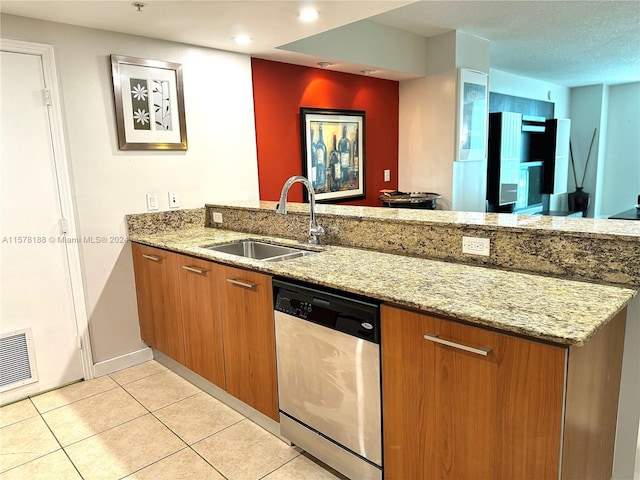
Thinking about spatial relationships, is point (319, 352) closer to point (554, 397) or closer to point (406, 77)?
point (554, 397)

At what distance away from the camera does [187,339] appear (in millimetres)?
2572

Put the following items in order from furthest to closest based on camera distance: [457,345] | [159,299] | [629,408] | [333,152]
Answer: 1. [333,152]
2. [159,299]
3. [629,408]
4. [457,345]

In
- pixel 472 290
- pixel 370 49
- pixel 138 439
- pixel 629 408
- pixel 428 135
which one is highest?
pixel 370 49

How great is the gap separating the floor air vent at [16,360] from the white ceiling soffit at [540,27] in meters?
3.50

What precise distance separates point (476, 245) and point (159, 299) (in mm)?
1916

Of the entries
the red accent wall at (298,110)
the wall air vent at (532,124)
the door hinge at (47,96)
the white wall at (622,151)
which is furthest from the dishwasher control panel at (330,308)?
the white wall at (622,151)

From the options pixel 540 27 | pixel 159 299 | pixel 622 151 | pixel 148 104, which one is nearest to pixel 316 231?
pixel 159 299

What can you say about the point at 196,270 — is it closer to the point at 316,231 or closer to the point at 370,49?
the point at 316,231

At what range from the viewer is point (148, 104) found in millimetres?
2844

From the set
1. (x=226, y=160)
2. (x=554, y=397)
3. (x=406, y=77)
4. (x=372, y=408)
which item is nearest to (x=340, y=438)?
(x=372, y=408)

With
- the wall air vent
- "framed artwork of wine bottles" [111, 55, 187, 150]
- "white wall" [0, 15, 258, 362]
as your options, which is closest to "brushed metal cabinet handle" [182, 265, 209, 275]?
"white wall" [0, 15, 258, 362]

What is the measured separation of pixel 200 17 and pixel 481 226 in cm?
188

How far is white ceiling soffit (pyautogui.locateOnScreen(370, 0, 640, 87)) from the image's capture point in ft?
11.4

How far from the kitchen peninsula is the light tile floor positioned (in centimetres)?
25
